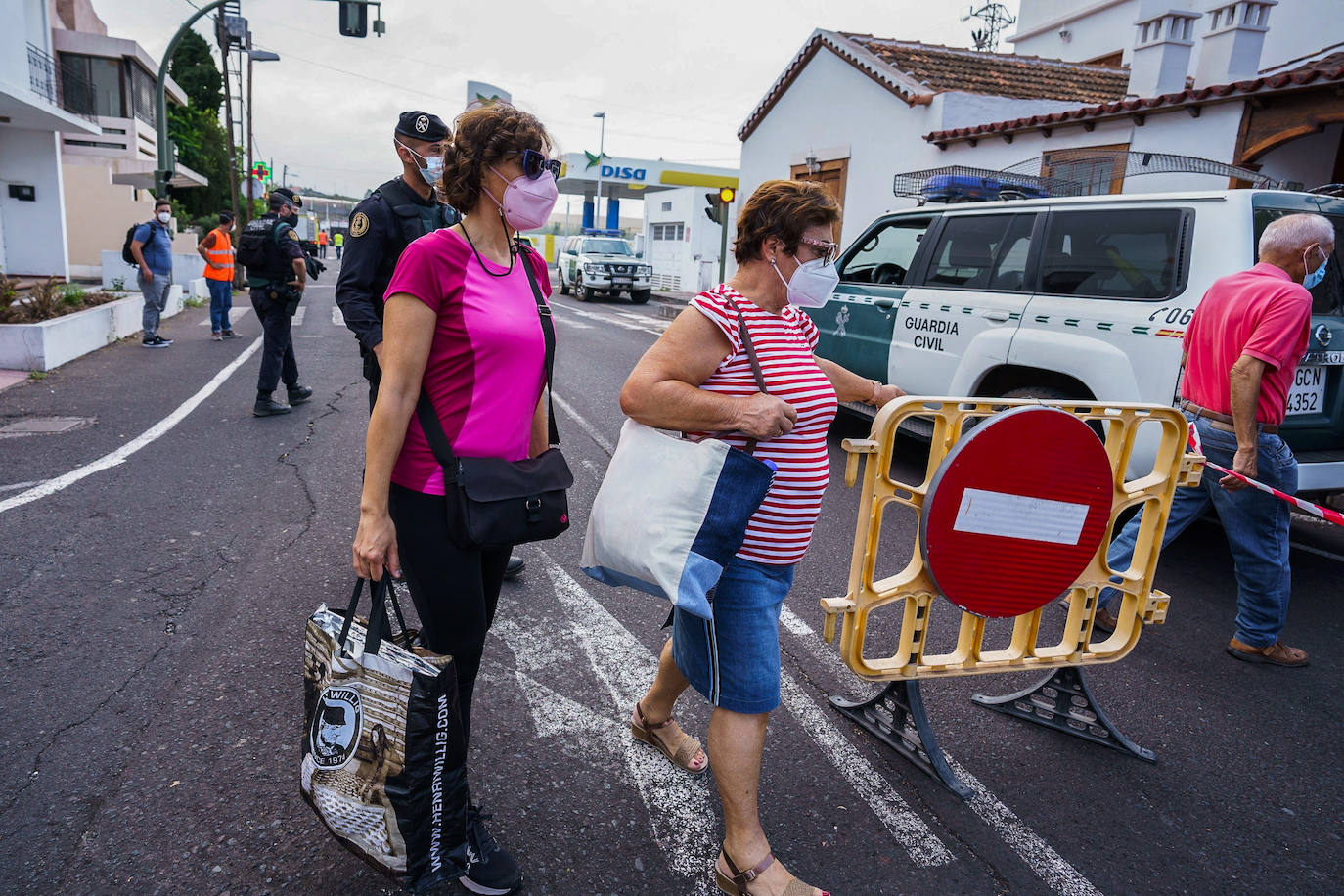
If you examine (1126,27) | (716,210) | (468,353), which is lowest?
(468,353)

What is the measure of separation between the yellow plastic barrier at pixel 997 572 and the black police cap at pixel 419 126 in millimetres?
2184

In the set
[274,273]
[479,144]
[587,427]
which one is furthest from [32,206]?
[479,144]

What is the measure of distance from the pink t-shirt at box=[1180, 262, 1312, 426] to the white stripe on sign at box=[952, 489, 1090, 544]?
4.86 ft

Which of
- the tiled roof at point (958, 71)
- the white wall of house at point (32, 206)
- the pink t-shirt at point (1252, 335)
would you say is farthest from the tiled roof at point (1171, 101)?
the white wall of house at point (32, 206)

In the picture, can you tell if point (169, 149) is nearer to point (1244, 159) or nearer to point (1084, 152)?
point (1084, 152)

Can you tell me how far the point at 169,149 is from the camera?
18266 millimetres

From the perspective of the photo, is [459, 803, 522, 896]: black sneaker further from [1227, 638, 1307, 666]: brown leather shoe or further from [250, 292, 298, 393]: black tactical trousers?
[250, 292, 298, 393]: black tactical trousers

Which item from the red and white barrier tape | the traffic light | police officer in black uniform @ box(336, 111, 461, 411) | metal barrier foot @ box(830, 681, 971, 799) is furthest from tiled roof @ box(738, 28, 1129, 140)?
metal barrier foot @ box(830, 681, 971, 799)

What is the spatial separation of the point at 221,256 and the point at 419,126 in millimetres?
10488

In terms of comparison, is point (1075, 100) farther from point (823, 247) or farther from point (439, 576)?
point (439, 576)

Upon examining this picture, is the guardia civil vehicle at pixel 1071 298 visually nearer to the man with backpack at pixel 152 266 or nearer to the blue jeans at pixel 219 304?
the man with backpack at pixel 152 266

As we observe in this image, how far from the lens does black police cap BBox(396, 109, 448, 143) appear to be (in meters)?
3.54

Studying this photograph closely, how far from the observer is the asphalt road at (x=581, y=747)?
8.11 ft

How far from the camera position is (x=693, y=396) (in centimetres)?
213
